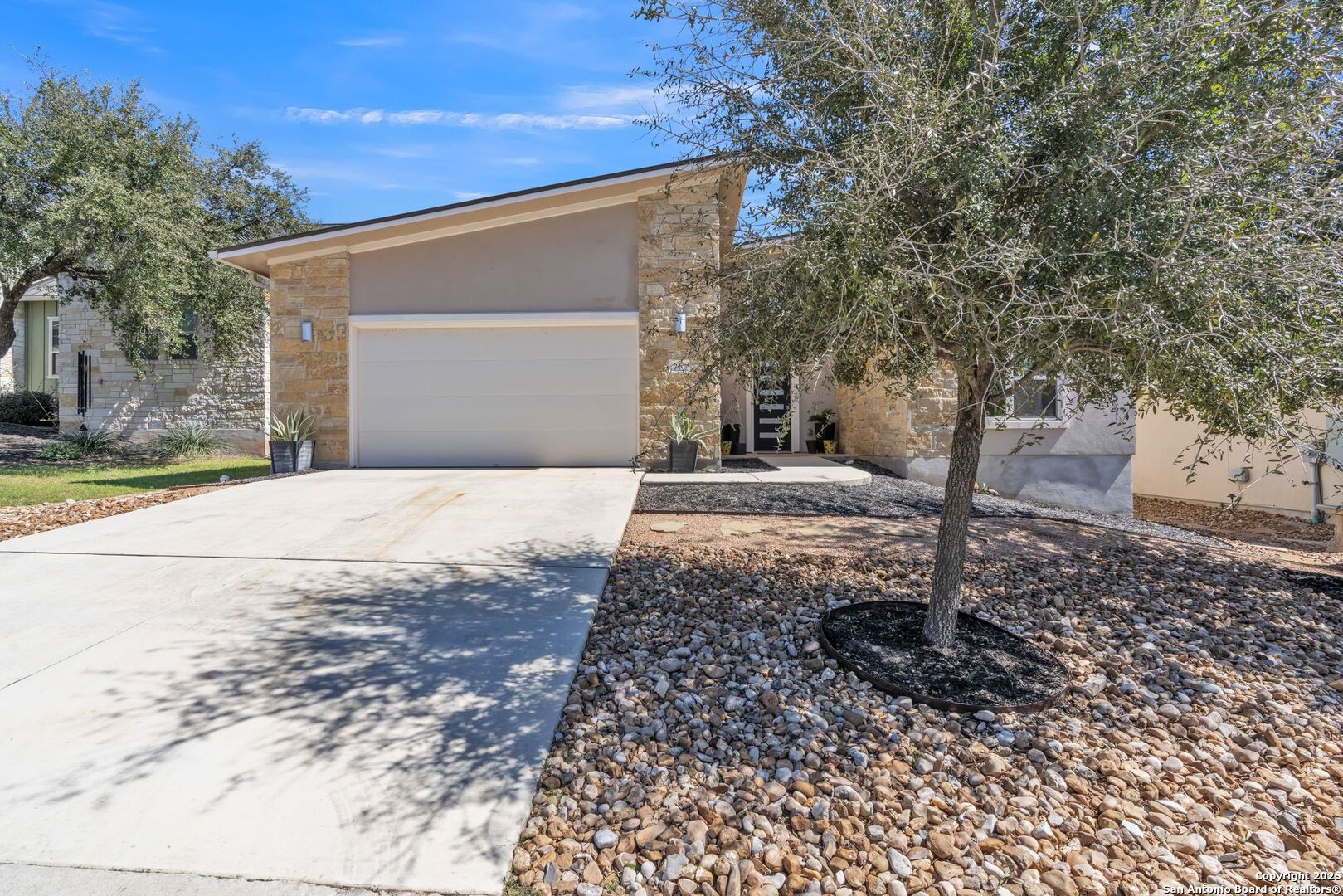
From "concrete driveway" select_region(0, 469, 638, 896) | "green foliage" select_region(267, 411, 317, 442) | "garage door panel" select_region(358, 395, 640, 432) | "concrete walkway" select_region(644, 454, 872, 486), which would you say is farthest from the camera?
"garage door panel" select_region(358, 395, 640, 432)

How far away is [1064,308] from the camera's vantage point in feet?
7.87

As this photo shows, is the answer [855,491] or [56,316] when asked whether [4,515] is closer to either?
[855,491]

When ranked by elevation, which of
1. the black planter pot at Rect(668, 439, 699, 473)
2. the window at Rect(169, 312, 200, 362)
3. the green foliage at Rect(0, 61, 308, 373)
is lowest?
the black planter pot at Rect(668, 439, 699, 473)

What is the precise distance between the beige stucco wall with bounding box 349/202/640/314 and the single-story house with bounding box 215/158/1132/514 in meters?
0.02

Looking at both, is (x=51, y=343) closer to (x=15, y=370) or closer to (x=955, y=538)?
(x=15, y=370)

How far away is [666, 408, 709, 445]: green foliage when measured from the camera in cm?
895

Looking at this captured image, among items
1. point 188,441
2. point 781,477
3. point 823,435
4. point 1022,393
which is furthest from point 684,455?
point 188,441

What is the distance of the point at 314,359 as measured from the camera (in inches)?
380

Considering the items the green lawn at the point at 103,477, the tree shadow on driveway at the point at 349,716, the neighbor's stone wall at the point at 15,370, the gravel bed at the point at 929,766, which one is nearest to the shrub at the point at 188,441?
the green lawn at the point at 103,477

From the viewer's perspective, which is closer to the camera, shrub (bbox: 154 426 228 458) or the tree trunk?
the tree trunk

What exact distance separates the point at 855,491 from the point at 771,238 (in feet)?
17.0

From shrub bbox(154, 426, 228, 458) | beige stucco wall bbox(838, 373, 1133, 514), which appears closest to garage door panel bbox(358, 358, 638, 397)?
beige stucco wall bbox(838, 373, 1133, 514)

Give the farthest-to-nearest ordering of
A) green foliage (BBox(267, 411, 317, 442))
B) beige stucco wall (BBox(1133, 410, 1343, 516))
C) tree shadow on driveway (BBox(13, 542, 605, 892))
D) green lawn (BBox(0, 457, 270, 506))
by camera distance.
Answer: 1. beige stucco wall (BBox(1133, 410, 1343, 516))
2. green foliage (BBox(267, 411, 317, 442))
3. green lawn (BBox(0, 457, 270, 506))
4. tree shadow on driveway (BBox(13, 542, 605, 892))

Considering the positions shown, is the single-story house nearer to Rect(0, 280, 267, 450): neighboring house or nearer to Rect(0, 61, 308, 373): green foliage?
Rect(0, 61, 308, 373): green foliage
